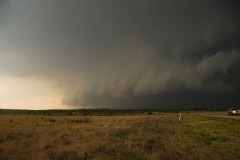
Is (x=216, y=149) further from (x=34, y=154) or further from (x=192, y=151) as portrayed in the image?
(x=34, y=154)

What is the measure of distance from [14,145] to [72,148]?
5996 mm

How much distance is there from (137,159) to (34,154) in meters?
7.11

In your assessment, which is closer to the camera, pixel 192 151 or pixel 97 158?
pixel 97 158

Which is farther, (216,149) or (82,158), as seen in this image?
(216,149)

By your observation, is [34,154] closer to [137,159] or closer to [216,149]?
[137,159]

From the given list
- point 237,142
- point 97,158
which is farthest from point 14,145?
point 237,142

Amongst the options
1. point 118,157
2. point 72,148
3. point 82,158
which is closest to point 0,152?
point 72,148

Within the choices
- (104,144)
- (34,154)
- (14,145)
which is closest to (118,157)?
(104,144)

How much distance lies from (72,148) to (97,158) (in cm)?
340

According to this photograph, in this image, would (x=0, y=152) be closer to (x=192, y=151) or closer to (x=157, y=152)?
(x=157, y=152)

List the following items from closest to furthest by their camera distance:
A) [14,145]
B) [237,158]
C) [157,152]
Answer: [237,158] < [157,152] < [14,145]

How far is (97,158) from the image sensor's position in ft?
54.1

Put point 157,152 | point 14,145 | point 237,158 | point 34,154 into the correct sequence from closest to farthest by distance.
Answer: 1. point 237,158
2. point 157,152
3. point 34,154
4. point 14,145

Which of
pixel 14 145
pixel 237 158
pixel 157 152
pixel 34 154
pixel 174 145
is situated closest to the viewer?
pixel 237 158
